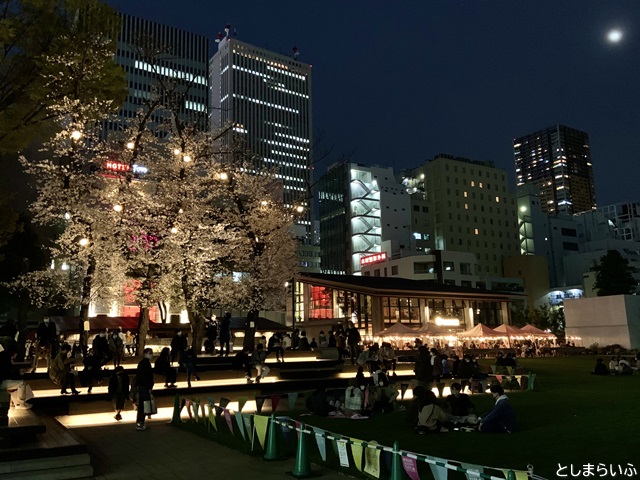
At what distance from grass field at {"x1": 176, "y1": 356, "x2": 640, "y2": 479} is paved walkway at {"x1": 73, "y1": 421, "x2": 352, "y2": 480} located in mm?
478

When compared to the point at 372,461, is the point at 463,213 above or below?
above

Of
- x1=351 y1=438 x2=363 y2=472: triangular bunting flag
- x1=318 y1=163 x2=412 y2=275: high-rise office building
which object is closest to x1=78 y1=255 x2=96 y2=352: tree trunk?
x1=351 y1=438 x2=363 y2=472: triangular bunting flag

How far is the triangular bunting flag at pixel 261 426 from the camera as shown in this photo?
9453mm

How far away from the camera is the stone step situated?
8.20 metres

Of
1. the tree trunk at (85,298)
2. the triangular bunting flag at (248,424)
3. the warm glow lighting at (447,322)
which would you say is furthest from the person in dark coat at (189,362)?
the warm glow lighting at (447,322)

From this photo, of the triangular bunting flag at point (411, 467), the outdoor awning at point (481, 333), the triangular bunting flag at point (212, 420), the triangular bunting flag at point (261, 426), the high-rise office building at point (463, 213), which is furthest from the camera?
the high-rise office building at point (463, 213)

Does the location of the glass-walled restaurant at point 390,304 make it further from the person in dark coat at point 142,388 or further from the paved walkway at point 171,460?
the paved walkway at point 171,460

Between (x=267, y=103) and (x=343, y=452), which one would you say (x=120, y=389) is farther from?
(x=267, y=103)

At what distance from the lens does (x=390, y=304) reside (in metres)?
48.6

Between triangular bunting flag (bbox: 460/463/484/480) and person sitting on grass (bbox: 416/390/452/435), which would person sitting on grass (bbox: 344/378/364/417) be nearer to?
person sitting on grass (bbox: 416/390/452/435)

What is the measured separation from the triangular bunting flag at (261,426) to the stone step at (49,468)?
9.41ft

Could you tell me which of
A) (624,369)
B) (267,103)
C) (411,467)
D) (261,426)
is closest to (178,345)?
(261,426)

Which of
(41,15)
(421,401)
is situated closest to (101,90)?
(41,15)

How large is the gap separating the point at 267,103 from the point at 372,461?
133 meters
